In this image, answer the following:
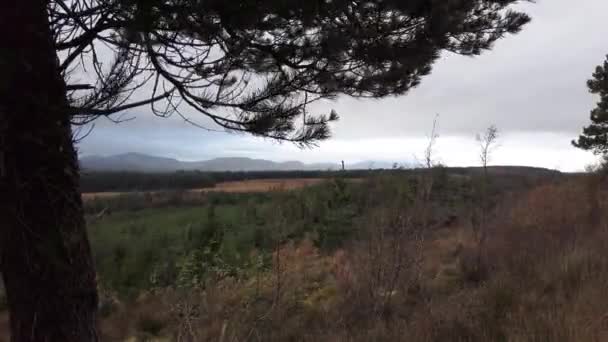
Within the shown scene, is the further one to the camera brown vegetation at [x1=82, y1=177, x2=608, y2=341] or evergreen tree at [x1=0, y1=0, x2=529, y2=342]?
brown vegetation at [x1=82, y1=177, x2=608, y2=341]

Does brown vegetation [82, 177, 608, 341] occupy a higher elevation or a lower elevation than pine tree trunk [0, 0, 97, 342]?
lower

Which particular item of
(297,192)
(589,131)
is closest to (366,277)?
(297,192)

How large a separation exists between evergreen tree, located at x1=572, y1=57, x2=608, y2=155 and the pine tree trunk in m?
26.4

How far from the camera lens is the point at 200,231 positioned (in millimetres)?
11820

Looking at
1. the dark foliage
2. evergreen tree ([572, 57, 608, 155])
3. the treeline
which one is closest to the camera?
the dark foliage

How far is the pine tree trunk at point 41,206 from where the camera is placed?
2.63 m

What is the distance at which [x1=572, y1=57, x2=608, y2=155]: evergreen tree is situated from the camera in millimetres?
24406

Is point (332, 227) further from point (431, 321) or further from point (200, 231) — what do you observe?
point (431, 321)

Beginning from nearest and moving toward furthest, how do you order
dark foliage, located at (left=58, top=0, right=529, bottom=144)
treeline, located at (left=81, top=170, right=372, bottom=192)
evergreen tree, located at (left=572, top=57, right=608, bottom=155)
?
dark foliage, located at (left=58, top=0, right=529, bottom=144) < treeline, located at (left=81, top=170, right=372, bottom=192) < evergreen tree, located at (left=572, top=57, right=608, bottom=155)

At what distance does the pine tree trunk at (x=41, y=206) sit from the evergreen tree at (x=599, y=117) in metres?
26.4

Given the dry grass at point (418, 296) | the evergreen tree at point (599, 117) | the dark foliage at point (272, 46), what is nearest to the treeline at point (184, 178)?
the dry grass at point (418, 296)

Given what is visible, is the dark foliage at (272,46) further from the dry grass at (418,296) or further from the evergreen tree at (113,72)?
the dry grass at (418,296)

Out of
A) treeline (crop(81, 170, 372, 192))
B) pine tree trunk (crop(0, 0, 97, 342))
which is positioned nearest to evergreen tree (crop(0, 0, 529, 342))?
pine tree trunk (crop(0, 0, 97, 342))

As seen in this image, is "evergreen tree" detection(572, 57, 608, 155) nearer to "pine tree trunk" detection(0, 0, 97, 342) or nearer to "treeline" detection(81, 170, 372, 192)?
"treeline" detection(81, 170, 372, 192)
